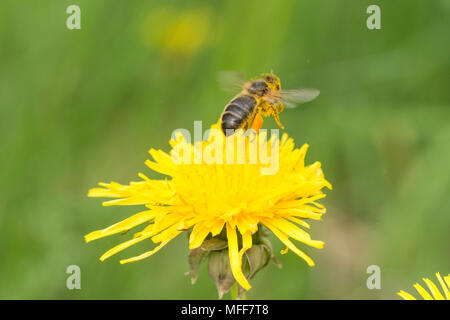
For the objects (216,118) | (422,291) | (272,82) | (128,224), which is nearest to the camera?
(422,291)

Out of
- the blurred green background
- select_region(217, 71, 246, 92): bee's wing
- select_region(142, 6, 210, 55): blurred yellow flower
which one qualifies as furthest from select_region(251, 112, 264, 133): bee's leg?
select_region(142, 6, 210, 55): blurred yellow flower

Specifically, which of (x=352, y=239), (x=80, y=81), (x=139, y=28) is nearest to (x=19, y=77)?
(x=80, y=81)

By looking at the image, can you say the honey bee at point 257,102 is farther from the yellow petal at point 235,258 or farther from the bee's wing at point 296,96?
the yellow petal at point 235,258

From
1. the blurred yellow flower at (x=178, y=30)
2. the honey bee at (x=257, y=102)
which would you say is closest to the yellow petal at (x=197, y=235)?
the honey bee at (x=257, y=102)

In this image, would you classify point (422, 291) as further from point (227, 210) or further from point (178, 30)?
point (178, 30)

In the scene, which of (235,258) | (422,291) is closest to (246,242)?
(235,258)
